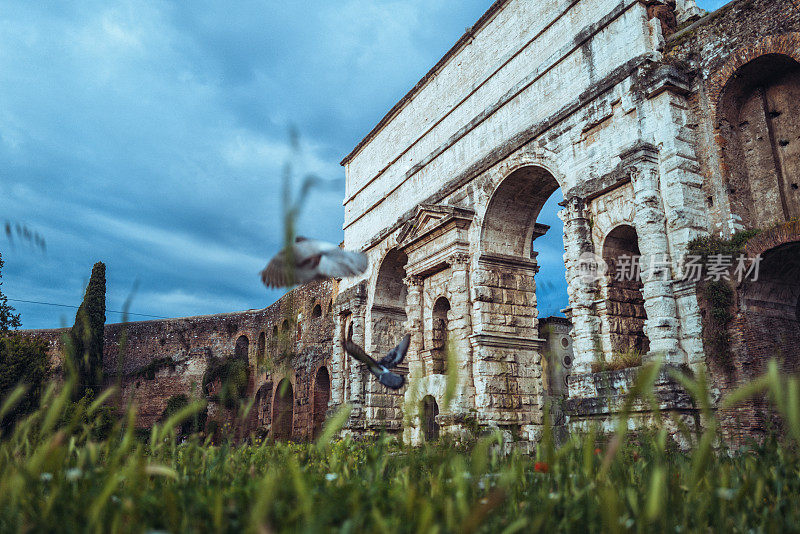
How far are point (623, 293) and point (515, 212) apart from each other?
13.0 feet

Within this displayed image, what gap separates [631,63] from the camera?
972cm

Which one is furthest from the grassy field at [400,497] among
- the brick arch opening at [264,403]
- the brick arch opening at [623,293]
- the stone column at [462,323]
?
the brick arch opening at [264,403]

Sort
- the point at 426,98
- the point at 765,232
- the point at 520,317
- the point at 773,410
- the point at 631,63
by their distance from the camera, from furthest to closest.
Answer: the point at 426,98 < the point at 520,317 < the point at 631,63 < the point at 765,232 < the point at 773,410

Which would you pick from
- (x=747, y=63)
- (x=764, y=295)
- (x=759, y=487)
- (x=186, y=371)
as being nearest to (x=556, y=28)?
(x=747, y=63)

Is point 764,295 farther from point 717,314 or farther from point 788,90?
point 788,90

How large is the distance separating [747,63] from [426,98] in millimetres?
9229

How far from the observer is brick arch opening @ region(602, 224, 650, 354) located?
9.83 m

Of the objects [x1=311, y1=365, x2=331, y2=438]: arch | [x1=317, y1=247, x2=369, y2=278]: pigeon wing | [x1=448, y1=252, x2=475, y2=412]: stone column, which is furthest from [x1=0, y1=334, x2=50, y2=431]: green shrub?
[x1=317, y1=247, x2=369, y2=278]: pigeon wing

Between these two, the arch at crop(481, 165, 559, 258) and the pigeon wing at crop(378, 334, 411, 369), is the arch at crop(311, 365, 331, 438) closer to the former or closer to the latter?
the arch at crop(481, 165, 559, 258)

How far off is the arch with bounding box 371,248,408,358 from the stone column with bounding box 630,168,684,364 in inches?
355

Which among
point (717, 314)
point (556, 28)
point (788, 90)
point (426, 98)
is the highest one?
point (426, 98)

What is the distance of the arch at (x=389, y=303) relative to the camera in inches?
687

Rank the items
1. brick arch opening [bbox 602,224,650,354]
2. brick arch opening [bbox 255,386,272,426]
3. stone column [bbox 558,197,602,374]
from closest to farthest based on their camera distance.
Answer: stone column [bbox 558,197,602,374] < brick arch opening [bbox 602,224,650,354] < brick arch opening [bbox 255,386,272,426]

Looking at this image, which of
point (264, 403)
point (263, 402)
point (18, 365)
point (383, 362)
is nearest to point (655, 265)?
point (383, 362)
